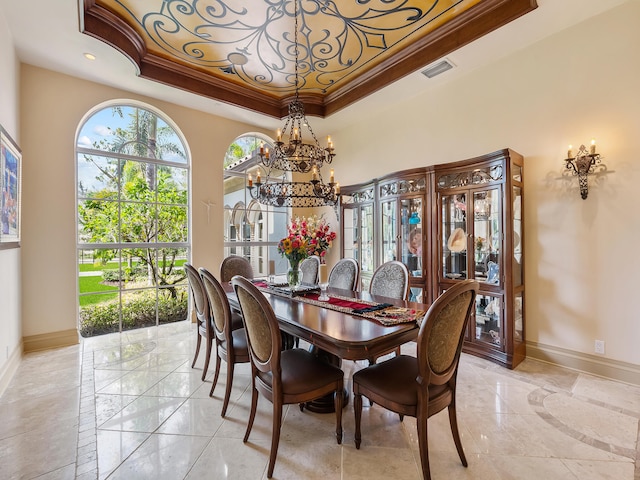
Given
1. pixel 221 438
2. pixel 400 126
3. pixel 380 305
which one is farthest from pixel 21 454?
pixel 400 126

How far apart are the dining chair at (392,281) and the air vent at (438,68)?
235 cm

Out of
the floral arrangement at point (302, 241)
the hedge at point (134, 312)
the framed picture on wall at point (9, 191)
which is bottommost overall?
the hedge at point (134, 312)

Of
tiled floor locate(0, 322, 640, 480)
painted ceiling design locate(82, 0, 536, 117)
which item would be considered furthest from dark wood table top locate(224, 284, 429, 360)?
painted ceiling design locate(82, 0, 536, 117)

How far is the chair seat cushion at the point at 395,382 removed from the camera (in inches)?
63.9

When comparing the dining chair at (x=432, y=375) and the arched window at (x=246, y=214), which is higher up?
the arched window at (x=246, y=214)

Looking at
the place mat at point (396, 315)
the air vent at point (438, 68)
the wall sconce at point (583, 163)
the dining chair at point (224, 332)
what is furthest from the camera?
the air vent at point (438, 68)

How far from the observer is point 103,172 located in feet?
12.9

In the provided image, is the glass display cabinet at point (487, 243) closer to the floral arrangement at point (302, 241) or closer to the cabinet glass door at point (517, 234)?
the cabinet glass door at point (517, 234)

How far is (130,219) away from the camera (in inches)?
163

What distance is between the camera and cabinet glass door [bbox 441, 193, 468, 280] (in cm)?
337

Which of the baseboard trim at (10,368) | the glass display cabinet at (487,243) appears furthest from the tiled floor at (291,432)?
the glass display cabinet at (487,243)

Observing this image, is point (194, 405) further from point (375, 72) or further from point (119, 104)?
point (375, 72)

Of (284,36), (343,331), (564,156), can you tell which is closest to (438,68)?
(564,156)

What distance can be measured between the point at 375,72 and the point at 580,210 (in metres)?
2.81
